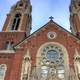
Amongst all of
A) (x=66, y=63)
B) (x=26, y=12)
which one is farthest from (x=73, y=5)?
(x=66, y=63)

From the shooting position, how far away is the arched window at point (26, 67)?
81.3 feet

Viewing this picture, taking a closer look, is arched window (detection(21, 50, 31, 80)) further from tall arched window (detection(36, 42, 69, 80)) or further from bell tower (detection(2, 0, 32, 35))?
bell tower (detection(2, 0, 32, 35))

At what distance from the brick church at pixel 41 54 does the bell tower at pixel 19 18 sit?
171 mm

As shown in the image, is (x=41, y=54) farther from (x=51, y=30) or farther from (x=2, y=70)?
(x=2, y=70)

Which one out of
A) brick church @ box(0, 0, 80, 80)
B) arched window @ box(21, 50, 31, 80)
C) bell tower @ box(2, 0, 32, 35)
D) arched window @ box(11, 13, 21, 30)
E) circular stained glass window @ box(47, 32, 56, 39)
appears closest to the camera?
arched window @ box(21, 50, 31, 80)

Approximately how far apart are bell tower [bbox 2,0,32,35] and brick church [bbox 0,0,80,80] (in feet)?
0.56

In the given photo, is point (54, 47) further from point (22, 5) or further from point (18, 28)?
point (22, 5)

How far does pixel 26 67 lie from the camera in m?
25.9

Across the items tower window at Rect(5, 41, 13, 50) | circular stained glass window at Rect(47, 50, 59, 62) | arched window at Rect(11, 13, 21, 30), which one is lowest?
circular stained glass window at Rect(47, 50, 59, 62)

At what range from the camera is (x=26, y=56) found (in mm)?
27125

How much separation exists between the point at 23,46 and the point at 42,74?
544 cm

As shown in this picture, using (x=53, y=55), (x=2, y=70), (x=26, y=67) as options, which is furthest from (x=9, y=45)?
(x=53, y=55)

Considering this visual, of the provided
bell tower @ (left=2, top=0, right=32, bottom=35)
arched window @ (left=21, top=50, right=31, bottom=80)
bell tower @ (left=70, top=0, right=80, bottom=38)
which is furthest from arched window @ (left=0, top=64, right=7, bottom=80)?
bell tower @ (left=70, top=0, right=80, bottom=38)

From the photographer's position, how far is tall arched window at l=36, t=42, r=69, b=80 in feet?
82.7
